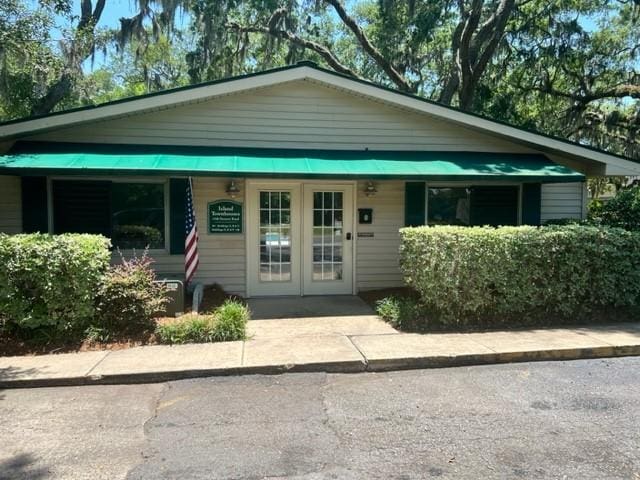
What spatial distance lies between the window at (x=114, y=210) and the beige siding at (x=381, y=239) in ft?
12.1

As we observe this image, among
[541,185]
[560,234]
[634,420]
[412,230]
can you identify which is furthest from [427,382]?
[541,185]

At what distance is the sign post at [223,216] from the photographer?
8.54m

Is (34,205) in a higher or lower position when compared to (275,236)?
higher

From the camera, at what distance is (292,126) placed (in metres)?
8.79

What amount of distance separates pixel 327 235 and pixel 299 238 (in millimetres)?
539

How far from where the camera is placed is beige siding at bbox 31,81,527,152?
8.36 metres

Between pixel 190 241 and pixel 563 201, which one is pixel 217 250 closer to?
pixel 190 241

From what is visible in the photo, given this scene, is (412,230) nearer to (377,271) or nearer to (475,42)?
(377,271)

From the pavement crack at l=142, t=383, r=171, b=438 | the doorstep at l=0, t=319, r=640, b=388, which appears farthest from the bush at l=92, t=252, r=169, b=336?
the pavement crack at l=142, t=383, r=171, b=438

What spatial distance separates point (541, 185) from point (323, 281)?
4.82m

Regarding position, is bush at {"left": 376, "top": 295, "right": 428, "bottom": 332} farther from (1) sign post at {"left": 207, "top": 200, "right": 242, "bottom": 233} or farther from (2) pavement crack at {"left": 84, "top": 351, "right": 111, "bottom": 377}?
(2) pavement crack at {"left": 84, "top": 351, "right": 111, "bottom": 377}

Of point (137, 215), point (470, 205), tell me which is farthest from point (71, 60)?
point (470, 205)

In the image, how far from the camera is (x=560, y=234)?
669cm

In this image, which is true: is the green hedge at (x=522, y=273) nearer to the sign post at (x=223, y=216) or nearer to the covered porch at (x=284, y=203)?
the covered porch at (x=284, y=203)
